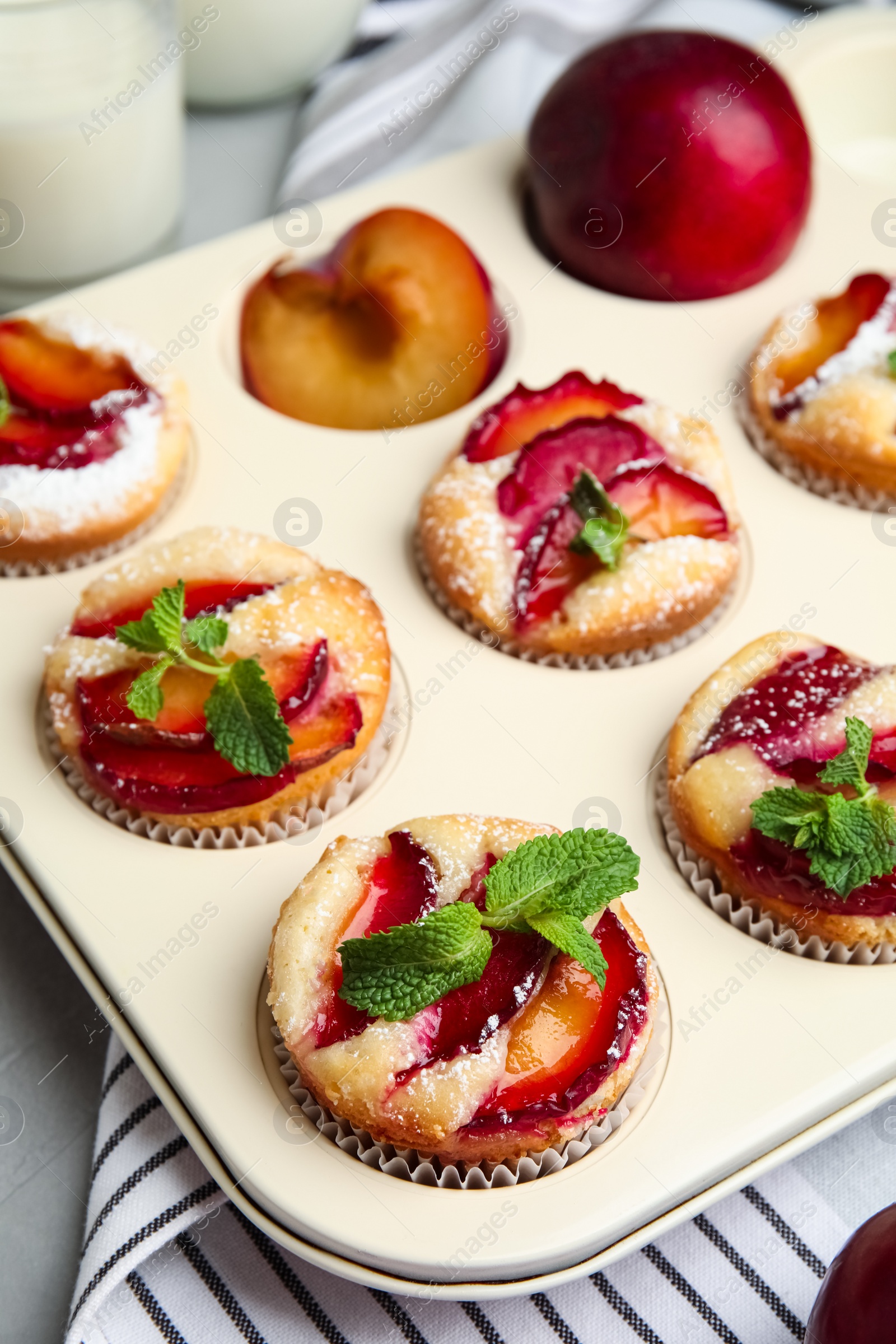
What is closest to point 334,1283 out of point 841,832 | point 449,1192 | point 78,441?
point 449,1192

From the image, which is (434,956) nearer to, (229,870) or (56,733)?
(229,870)

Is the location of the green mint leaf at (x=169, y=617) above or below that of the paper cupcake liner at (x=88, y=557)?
above

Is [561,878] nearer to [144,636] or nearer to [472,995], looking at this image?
[472,995]

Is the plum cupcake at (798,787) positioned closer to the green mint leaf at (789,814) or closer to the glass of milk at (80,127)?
the green mint leaf at (789,814)

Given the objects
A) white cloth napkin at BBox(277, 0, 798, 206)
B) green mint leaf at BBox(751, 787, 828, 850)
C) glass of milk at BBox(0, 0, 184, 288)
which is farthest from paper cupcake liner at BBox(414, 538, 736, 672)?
white cloth napkin at BBox(277, 0, 798, 206)

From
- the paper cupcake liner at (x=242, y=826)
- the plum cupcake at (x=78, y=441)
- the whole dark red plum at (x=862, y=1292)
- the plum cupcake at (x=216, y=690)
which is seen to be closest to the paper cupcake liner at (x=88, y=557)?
the plum cupcake at (x=78, y=441)

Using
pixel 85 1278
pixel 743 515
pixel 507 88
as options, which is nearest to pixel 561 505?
pixel 743 515
